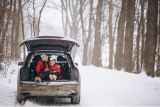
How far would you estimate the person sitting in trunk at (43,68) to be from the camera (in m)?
9.12

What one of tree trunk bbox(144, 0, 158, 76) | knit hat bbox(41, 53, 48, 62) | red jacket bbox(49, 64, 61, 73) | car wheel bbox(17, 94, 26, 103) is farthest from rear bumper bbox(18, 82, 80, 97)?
tree trunk bbox(144, 0, 158, 76)

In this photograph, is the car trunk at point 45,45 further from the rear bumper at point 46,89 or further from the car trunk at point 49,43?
the rear bumper at point 46,89

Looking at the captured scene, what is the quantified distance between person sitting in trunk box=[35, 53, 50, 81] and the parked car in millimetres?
164

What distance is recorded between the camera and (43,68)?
9422 millimetres

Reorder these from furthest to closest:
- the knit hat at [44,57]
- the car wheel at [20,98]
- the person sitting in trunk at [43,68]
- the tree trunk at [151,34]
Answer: the tree trunk at [151,34], the knit hat at [44,57], the person sitting in trunk at [43,68], the car wheel at [20,98]

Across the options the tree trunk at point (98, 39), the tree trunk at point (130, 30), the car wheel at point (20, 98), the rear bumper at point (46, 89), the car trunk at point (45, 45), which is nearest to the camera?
the rear bumper at point (46, 89)

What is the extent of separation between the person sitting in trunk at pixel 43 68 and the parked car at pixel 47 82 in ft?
0.54

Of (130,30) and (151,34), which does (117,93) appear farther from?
(130,30)

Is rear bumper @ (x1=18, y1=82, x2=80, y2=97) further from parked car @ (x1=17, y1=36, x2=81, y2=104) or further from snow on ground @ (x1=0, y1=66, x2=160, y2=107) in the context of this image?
snow on ground @ (x1=0, y1=66, x2=160, y2=107)

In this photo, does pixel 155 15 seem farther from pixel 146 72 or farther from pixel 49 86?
pixel 49 86

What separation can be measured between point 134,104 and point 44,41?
3346 millimetres

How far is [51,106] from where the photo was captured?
8406 millimetres

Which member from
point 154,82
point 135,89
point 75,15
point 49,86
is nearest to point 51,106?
point 49,86

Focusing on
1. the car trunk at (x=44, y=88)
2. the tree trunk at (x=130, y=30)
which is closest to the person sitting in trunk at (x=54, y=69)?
the car trunk at (x=44, y=88)
